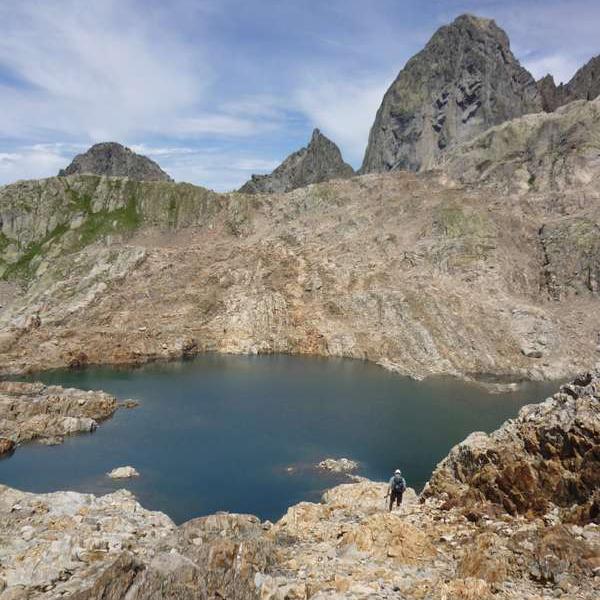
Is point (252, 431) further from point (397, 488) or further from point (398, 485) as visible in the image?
point (398, 485)

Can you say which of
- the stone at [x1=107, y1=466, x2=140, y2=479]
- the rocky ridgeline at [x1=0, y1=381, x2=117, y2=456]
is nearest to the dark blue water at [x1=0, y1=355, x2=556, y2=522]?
the stone at [x1=107, y1=466, x2=140, y2=479]

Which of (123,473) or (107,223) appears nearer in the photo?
(123,473)

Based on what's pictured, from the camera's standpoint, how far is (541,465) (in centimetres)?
2977

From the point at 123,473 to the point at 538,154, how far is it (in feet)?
418

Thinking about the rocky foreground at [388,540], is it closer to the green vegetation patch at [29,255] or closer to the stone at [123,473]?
the stone at [123,473]

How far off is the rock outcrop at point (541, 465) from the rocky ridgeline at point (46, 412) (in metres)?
46.3

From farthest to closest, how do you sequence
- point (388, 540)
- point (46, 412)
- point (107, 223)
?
point (107, 223) < point (46, 412) < point (388, 540)

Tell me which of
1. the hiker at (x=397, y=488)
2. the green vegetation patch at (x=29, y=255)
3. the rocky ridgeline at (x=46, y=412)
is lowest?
the rocky ridgeline at (x=46, y=412)

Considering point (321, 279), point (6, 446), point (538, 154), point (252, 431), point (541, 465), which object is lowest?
point (6, 446)

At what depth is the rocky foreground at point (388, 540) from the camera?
22141mm

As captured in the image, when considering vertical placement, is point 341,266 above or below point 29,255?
below

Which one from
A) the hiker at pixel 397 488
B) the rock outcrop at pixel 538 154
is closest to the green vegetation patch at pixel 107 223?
the rock outcrop at pixel 538 154

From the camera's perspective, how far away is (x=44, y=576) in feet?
84.6

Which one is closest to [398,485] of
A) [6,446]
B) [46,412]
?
[6,446]
